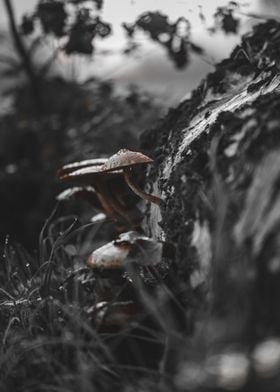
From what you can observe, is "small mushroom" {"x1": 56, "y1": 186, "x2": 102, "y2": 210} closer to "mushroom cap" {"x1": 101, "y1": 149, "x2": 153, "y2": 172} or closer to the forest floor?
the forest floor

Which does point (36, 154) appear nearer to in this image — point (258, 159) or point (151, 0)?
point (151, 0)

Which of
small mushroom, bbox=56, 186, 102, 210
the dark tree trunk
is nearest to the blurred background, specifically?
the dark tree trunk

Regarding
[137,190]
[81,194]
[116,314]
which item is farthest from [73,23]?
[116,314]

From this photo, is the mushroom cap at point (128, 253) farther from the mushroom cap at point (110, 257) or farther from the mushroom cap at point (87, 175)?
the mushroom cap at point (87, 175)

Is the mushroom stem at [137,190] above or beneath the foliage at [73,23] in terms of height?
beneath

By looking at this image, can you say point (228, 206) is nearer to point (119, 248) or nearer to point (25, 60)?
point (119, 248)

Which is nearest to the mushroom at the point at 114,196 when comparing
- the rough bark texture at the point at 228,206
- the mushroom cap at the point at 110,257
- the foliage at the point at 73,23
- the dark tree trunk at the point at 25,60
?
the rough bark texture at the point at 228,206

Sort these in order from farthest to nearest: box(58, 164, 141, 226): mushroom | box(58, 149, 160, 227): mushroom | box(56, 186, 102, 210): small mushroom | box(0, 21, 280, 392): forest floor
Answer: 1. box(56, 186, 102, 210): small mushroom
2. box(58, 164, 141, 226): mushroom
3. box(58, 149, 160, 227): mushroom
4. box(0, 21, 280, 392): forest floor
